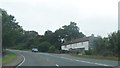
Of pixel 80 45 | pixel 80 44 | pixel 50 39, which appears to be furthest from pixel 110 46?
pixel 50 39

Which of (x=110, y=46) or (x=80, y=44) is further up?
(x=80, y=44)

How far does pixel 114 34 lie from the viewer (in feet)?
214

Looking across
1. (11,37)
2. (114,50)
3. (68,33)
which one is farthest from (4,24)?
(68,33)

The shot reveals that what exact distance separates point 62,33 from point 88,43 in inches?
1323

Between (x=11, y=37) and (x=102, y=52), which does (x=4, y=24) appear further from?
(x=102, y=52)

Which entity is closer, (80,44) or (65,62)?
(65,62)

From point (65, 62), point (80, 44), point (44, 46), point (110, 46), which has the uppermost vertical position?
point (80, 44)

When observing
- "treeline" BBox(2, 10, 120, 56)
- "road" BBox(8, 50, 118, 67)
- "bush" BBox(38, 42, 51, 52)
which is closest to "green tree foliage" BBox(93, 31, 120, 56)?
"treeline" BBox(2, 10, 120, 56)

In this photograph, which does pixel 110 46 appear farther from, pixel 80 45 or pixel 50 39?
pixel 50 39

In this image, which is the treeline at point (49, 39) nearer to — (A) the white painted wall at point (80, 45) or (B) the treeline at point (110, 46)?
(A) the white painted wall at point (80, 45)

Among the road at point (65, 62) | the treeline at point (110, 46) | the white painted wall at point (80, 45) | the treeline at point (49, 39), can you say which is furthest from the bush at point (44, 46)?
the road at point (65, 62)

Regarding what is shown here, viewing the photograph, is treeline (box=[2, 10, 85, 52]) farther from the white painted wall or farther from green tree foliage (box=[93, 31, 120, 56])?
green tree foliage (box=[93, 31, 120, 56])

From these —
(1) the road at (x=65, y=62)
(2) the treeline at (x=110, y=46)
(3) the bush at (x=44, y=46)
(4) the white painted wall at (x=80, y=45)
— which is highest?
(4) the white painted wall at (x=80, y=45)

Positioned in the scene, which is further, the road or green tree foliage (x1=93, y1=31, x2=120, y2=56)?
green tree foliage (x1=93, y1=31, x2=120, y2=56)
